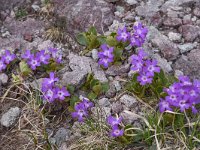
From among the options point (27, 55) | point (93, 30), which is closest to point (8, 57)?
point (27, 55)

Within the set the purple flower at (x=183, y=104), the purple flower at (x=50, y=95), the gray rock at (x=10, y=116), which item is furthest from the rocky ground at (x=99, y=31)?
the purple flower at (x=183, y=104)

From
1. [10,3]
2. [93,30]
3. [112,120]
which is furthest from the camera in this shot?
[10,3]

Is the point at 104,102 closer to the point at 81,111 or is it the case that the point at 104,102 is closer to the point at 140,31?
the point at 81,111

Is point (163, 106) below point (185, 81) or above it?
below

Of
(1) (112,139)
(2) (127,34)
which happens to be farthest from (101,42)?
(1) (112,139)

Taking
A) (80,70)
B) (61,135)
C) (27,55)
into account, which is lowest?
(61,135)

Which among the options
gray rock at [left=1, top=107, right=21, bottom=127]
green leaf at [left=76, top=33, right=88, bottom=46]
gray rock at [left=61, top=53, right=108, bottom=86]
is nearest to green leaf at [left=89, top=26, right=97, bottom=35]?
green leaf at [left=76, top=33, right=88, bottom=46]

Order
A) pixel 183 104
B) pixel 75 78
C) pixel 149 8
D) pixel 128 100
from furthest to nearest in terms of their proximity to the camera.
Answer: pixel 149 8
pixel 75 78
pixel 128 100
pixel 183 104

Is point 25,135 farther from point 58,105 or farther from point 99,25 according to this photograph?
point 99,25
